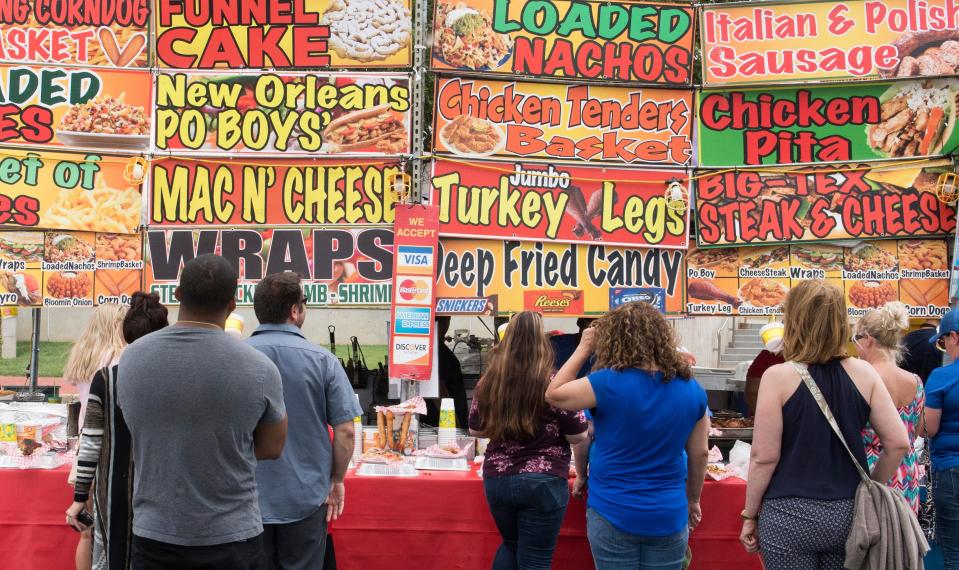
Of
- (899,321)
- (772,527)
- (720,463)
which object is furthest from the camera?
(720,463)

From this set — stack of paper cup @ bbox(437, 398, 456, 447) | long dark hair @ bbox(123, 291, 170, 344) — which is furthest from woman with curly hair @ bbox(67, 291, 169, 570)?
stack of paper cup @ bbox(437, 398, 456, 447)

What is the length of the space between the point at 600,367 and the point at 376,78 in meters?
3.27

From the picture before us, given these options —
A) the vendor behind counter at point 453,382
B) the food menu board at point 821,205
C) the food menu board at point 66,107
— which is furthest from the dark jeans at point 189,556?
the vendor behind counter at point 453,382

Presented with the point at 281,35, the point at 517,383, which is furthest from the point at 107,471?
the point at 281,35

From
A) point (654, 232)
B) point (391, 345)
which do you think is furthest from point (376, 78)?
point (654, 232)

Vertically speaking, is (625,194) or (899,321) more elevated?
(625,194)

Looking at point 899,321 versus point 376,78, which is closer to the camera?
point 899,321

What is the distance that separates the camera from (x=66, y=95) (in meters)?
6.30

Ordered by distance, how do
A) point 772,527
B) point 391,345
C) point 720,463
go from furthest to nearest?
1. point 391,345
2. point 720,463
3. point 772,527

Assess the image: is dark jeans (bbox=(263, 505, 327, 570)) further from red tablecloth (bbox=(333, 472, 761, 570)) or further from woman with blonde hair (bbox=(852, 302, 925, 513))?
woman with blonde hair (bbox=(852, 302, 925, 513))

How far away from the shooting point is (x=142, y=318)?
4.27 metres

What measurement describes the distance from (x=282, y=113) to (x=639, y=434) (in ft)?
12.6

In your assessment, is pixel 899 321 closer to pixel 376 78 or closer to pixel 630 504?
pixel 630 504

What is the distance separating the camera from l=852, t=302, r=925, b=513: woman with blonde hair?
4445 millimetres
